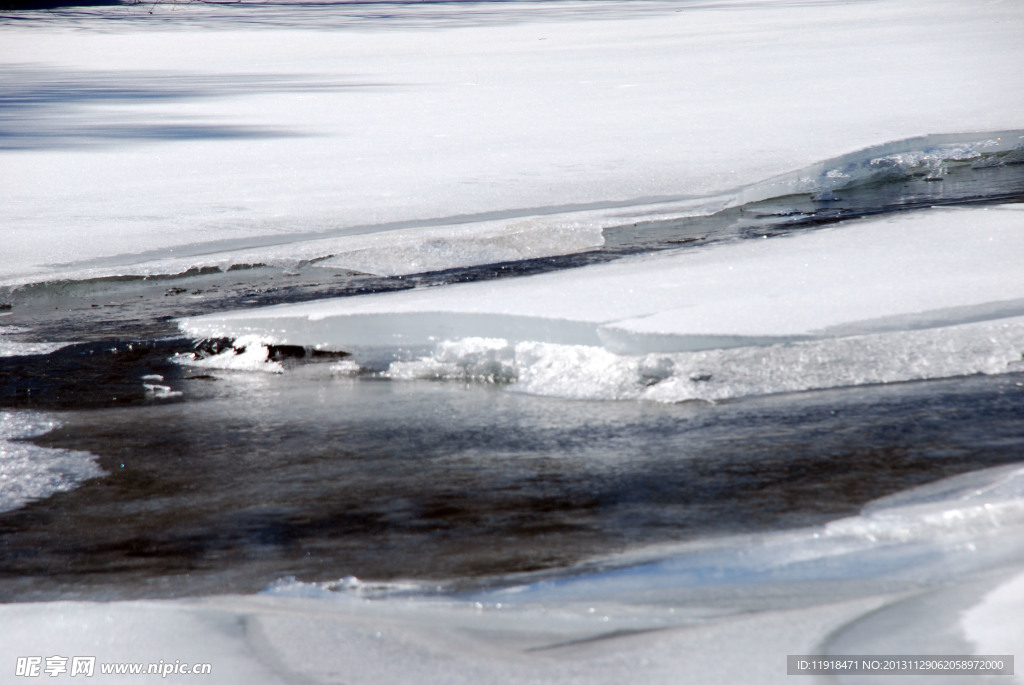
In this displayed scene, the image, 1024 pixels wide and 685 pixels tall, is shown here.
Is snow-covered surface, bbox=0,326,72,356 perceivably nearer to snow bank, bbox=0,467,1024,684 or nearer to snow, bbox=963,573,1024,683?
snow bank, bbox=0,467,1024,684

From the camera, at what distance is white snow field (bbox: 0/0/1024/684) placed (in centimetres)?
166

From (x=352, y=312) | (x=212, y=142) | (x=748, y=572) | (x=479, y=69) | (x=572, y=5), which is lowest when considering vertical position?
(x=748, y=572)

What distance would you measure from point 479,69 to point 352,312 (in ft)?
32.7

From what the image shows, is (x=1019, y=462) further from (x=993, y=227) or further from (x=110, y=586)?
(x=993, y=227)

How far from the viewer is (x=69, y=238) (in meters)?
5.14

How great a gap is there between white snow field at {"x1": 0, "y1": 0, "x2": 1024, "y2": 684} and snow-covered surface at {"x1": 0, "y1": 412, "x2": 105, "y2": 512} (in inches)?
1.7

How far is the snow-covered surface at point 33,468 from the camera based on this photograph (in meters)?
2.49

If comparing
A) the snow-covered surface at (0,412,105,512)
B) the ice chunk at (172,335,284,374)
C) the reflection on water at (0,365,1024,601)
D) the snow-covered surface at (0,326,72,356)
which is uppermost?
the snow-covered surface at (0,326,72,356)

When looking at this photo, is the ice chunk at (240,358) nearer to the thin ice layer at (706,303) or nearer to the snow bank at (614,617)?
the thin ice layer at (706,303)

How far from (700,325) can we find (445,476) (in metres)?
1.03

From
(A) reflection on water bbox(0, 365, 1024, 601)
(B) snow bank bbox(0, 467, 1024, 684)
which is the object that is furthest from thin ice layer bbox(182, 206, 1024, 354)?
(B) snow bank bbox(0, 467, 1024, 684)

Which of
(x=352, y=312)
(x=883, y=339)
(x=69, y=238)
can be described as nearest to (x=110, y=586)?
(x=352, y=312)

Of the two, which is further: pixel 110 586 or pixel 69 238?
pixel 69 238

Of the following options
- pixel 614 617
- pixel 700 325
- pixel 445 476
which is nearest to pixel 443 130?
pixel 700 325
